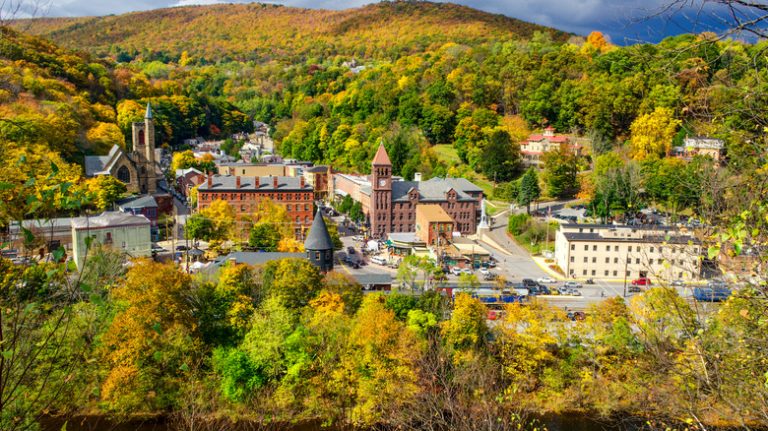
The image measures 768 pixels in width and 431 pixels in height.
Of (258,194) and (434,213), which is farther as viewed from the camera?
(258,194)

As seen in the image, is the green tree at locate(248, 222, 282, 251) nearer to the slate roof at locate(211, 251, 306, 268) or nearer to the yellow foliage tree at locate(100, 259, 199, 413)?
the slate roof at locate(211, 251, 306, 268)

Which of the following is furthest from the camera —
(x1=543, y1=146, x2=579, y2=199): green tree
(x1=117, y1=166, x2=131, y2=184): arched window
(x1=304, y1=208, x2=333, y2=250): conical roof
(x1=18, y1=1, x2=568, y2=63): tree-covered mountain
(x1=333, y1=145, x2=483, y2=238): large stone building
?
(x1=18, y1=1, x2=568, y2=63): tree-covered mountain

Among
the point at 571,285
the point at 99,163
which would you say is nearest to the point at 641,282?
the point at 571,285

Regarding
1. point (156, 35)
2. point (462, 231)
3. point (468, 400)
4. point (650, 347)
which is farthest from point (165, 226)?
point (156, 35)

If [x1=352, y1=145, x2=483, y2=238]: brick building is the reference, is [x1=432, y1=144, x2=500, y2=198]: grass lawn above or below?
above

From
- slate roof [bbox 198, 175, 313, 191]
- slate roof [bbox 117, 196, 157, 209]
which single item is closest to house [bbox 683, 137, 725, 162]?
slate roof [bbox 198, 175, 313, 191]

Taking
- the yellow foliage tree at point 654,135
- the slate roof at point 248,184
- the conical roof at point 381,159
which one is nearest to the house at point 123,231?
the slate roof at point 248,184

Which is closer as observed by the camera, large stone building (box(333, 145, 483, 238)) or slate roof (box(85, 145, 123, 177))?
large stone building (box(333, 145, 483, 238))

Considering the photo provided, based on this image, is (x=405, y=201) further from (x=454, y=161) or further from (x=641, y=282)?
(x=641, y=282)

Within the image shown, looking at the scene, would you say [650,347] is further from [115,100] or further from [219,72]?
[219,72]
